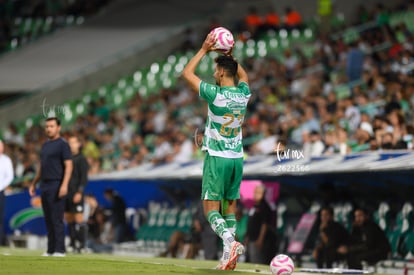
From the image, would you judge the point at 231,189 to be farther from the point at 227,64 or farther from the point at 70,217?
the point at 70,217

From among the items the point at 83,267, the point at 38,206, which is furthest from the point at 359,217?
the point at 38,206

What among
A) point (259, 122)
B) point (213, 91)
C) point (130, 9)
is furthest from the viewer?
point (130, 9)

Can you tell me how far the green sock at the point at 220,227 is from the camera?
13.1 m

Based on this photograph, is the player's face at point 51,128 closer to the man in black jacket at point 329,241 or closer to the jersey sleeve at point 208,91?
the jersey sleeve at point 208,91

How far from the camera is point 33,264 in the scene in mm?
13758

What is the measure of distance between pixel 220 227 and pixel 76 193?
7536 mm

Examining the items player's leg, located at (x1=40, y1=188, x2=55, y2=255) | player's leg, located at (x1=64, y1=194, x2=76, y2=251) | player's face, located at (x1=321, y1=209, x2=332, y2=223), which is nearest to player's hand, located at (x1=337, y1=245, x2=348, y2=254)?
player's face, located at (x1=321, y1=209, x2=332, y2=223)

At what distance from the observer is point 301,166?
792 inches

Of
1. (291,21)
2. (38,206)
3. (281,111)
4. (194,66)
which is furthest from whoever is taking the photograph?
(291,21)

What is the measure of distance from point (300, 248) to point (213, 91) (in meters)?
7.89

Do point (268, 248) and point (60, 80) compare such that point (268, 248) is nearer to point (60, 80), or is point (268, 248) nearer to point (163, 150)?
point (163, 150)

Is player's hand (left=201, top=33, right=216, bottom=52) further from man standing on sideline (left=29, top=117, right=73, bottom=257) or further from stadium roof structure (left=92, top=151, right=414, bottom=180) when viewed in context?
stadium roof structure (left=92, top=151, right=414, bottom=180)

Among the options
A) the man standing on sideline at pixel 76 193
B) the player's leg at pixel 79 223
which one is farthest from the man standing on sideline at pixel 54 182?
the player's leg at pixel 79 223

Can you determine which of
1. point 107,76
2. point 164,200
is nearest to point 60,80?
point 107,76
